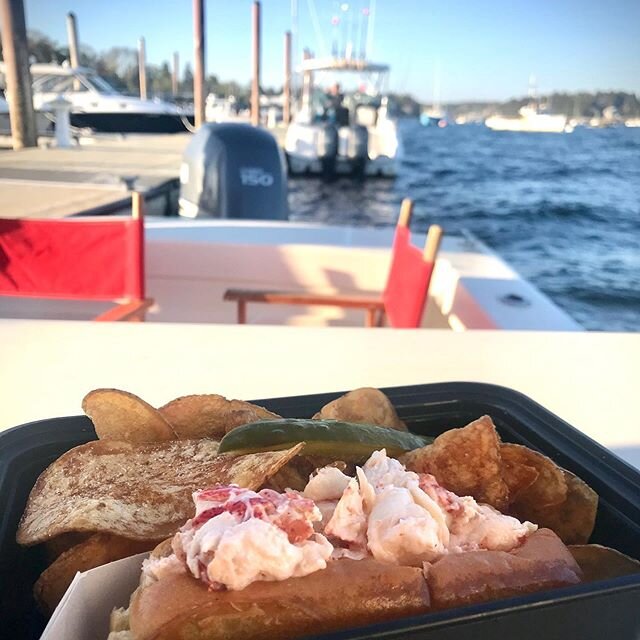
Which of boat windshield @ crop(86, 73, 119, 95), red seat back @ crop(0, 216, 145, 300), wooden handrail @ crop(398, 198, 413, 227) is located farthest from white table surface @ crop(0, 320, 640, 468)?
boat windshield @ crop(86, 73, 119, 95)

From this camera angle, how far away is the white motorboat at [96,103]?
53.5ft

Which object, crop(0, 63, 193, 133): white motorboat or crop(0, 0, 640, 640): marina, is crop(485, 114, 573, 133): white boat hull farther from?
crop(0, 0, 640, 640): marina

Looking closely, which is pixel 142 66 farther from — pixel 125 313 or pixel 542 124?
pixel 542 124

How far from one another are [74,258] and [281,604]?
2.65 metres

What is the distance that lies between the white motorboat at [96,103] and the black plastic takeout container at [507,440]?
16.8 m

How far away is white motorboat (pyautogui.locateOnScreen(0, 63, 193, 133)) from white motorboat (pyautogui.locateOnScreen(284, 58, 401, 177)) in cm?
391

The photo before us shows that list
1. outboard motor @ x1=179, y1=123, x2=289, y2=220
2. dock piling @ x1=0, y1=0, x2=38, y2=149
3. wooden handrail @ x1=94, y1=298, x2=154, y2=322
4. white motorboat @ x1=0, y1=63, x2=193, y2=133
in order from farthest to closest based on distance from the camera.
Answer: white motorboat @ x1=0, y1=63, x2=193, y2=133, dock piling @ x1=0, y1=0, x2=38, y2=149, outboard motor @ x1=179, y1=123, x2=289, y2=220, wooden handrail @ x1=94, y1=298, x2=154, y2=322

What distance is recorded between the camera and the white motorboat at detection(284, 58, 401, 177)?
1972 centimetres

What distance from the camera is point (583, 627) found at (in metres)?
0.44

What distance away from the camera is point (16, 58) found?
898 cm

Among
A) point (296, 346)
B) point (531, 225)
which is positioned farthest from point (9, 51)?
point (531, 225)

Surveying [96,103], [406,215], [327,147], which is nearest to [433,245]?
[406,215]

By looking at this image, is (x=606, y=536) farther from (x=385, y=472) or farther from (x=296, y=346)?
(x=296, y=346)

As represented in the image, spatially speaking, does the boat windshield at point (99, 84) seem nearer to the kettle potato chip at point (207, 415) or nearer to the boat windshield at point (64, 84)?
the boat windshield at point (64, 84)
